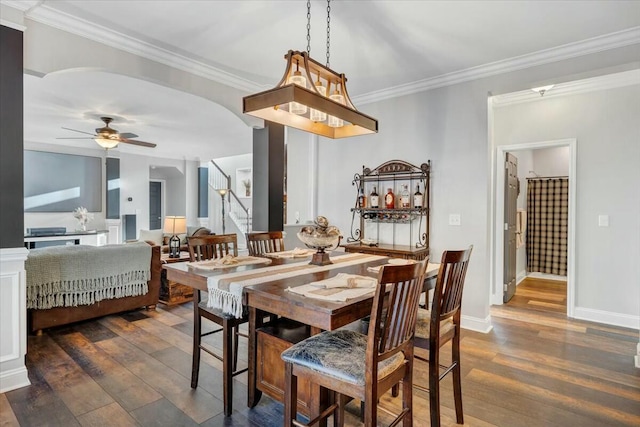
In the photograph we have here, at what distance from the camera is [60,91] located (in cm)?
446

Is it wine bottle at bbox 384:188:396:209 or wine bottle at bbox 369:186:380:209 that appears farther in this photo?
wine bottle at bbox 369:186:380:209

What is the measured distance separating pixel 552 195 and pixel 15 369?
7.29 meters

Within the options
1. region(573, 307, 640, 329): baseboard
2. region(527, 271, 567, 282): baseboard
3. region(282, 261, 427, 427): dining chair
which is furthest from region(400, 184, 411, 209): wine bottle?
region(527, 271, 567, 282): baseboard

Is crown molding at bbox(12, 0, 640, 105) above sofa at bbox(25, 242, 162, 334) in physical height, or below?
above

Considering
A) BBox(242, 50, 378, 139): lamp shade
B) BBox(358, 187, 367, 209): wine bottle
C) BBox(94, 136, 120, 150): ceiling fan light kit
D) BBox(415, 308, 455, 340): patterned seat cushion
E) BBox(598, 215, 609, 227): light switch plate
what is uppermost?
BBox(94, 136, 120, 150): ceiling fan light kit

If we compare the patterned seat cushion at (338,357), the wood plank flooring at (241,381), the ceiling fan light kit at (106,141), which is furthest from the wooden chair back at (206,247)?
the ceiling fan light kit at (106,141)

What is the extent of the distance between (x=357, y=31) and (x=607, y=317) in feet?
12.9

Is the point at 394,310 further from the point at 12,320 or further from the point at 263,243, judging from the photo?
the point at 12,320

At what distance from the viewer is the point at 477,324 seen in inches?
144

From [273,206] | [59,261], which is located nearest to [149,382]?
[59,261]

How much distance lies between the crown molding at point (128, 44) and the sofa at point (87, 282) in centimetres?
187

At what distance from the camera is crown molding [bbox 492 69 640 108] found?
3727mm

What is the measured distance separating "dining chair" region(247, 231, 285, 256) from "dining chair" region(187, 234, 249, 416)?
0.19m

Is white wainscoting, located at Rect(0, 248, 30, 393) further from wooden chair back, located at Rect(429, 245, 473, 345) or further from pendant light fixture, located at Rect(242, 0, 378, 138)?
wooden chair back, located at Rect(429, 245, 473, 345)
